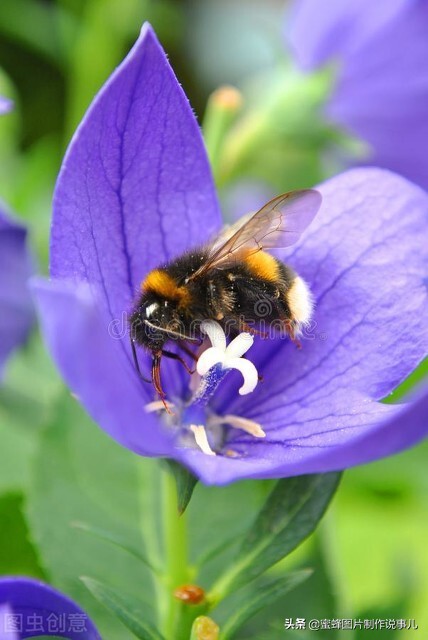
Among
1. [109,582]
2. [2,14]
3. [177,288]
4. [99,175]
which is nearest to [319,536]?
[109,582]

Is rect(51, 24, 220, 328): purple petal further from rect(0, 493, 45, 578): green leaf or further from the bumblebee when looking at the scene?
rect(0, 493, 45, 578): green leaf

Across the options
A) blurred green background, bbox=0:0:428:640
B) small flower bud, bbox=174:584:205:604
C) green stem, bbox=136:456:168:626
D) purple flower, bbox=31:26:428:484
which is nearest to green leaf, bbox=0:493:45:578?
blurred green background, bbox=0:0:428:640

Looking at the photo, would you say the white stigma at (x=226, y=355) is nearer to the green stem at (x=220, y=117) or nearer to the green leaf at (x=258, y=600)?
the green leaf at (x=258, y=600)

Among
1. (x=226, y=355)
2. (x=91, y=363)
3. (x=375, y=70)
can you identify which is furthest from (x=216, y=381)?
(x=375, y=70)

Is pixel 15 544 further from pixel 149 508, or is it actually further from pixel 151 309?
pixel 151 309

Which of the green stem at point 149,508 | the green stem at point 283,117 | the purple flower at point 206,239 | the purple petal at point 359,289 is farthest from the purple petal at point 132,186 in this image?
the green stem at point 283,117
